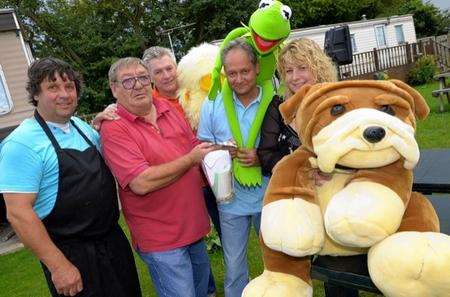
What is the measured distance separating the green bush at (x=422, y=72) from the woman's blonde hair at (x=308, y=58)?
16.4 metres

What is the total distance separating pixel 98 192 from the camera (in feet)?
8.23

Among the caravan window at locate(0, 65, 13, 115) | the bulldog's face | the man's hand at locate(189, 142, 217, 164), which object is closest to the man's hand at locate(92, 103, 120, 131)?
the man's hand at locate(189, 142, 217, 164)

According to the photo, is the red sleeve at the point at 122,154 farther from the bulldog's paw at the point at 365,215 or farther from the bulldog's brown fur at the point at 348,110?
the bulldog's paw at the point at 365,215

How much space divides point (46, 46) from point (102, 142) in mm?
22728

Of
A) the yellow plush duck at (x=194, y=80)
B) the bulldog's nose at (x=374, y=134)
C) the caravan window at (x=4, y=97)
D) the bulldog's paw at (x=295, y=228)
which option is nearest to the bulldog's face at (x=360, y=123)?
the bulldog's nose at (x=374, y=134)

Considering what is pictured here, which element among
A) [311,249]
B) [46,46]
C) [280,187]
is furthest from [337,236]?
[46,46]

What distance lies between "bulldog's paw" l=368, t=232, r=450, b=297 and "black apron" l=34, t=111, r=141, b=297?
1.55m

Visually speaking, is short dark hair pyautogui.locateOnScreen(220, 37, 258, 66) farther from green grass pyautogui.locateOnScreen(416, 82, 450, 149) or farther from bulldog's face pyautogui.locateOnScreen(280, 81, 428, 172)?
green grass pyautogui.locateOnScreen(416, 82, 450, 149)

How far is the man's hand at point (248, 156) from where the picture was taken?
279 cm

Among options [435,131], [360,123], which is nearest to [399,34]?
[435,131]

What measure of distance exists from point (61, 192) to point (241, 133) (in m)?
1.10

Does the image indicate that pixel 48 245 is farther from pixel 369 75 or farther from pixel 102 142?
pixel 369 75

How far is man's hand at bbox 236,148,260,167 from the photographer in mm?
2787

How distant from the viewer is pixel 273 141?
2.78 metres
